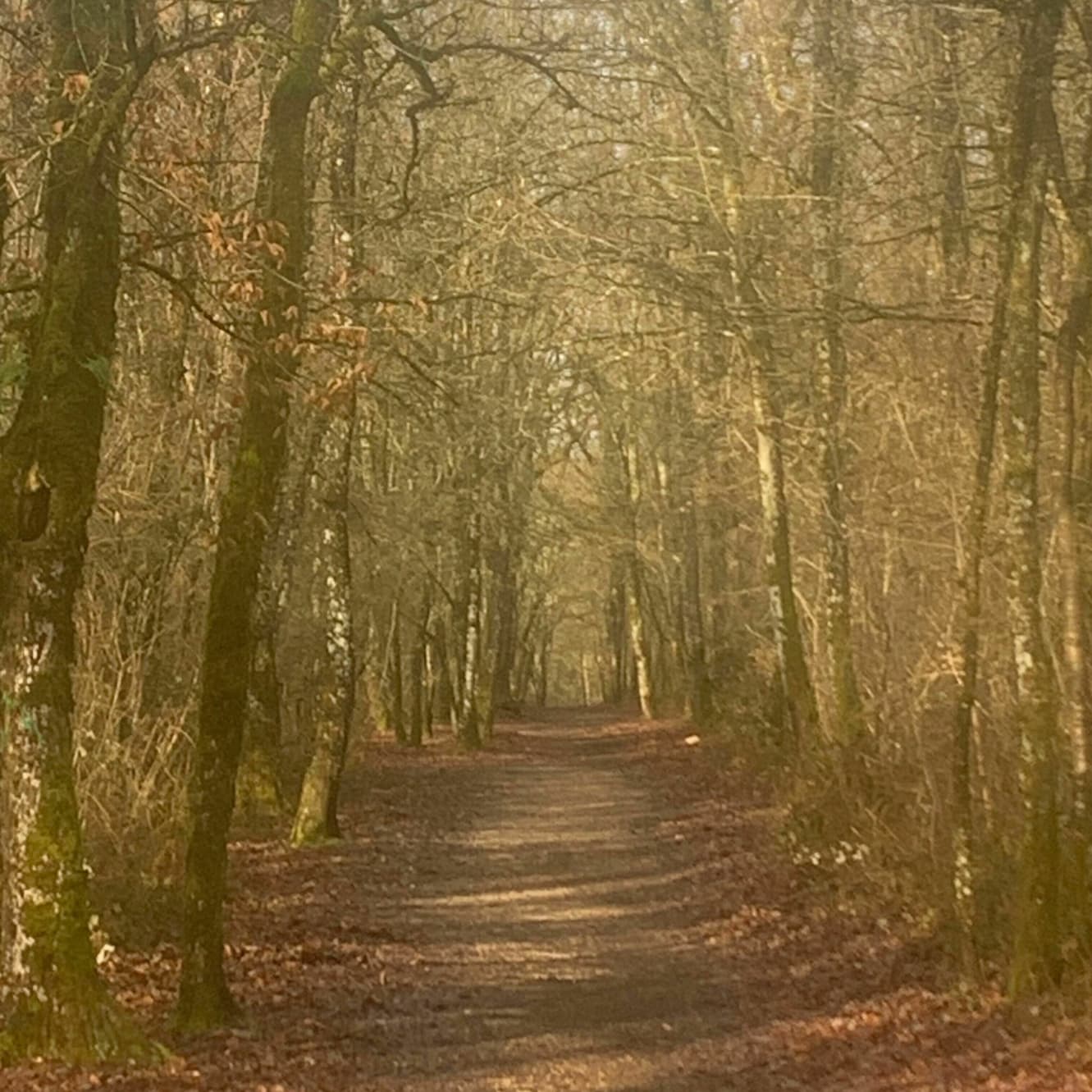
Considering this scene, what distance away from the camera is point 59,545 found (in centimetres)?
872

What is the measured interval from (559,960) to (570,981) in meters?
0.68

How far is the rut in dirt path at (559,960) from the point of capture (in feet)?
30.8

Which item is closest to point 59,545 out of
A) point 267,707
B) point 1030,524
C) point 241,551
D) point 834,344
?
point 241,551

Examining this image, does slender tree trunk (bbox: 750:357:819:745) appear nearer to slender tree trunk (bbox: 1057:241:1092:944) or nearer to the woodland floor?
the woodland floor

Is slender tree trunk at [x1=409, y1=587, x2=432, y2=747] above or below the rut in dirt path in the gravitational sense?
above

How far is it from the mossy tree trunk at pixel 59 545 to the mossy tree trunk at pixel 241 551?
104 centimetres

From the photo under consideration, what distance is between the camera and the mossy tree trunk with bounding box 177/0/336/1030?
31.8 feet

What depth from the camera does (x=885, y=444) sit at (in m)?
19.9

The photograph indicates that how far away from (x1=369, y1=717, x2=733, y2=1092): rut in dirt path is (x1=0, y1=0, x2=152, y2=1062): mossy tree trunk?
2.00m

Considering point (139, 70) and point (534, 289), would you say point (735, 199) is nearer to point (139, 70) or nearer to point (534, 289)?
point (534, 289)

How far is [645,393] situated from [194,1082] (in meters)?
24.0

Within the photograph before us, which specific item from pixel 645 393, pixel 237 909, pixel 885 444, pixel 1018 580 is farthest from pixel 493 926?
pixel 645 393

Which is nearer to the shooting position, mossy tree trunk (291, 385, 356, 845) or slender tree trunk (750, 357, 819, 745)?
mossy tree trunk (291, 385, 356, 845)

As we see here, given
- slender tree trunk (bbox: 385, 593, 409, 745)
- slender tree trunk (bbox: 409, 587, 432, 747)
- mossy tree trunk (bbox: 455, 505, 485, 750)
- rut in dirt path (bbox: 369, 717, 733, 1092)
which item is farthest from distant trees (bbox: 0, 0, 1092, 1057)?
rut in dirt path (bbox: 369, 717, 733, 1092)
